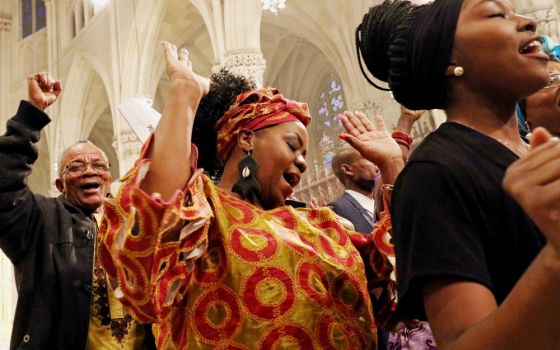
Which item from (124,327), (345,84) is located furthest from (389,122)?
(124,327)

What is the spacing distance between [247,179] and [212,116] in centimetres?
32

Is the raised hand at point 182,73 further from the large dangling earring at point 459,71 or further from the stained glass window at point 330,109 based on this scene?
the stained glass window at point 330,109

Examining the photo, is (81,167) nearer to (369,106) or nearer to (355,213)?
(355,213)

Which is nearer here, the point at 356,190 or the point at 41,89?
the point at 41,89

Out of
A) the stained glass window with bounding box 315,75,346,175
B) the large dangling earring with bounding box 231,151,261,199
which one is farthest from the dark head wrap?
the stained glass window with bounding box 315,75,346,175

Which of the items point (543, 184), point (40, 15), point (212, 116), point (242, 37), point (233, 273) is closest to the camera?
point (543, 184)

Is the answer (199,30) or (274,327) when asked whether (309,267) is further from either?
(199,30)

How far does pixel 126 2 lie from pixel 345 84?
5.76 meters

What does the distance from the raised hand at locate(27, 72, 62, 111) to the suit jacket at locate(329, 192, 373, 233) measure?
5.38 feet

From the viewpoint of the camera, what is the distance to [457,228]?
108 cm

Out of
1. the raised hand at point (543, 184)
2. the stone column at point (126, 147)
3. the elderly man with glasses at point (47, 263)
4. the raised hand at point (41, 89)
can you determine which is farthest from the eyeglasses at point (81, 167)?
the stone column at point (126, 147)

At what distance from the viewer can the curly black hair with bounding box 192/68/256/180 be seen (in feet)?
6.59

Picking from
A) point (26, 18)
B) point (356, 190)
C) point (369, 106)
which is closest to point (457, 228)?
point (356, 190)

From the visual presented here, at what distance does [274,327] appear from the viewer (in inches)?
61.6
